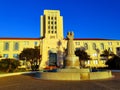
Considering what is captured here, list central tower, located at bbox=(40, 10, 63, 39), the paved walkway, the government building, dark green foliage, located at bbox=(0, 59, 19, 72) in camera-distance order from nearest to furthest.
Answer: the paved walkway → dark green foliage, located at bbox=(0, 59, 19, 72) → the government building → central tower, located at bbox=(40, 10, 63, 39)

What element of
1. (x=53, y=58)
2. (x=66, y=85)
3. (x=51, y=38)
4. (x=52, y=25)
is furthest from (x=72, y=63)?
(x=52, y=25)

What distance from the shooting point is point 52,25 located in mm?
80188

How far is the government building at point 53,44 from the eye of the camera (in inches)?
2968

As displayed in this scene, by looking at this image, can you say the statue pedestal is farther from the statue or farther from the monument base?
the monument base

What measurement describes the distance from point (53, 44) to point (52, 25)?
875 centimetres

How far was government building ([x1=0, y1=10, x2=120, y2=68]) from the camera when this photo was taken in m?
75.4

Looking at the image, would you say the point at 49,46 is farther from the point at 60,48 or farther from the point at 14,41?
the point at 14,41

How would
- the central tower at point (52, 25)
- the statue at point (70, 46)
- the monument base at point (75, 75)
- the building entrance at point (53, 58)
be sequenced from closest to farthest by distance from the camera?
the monument base at point (75, 75) < the statue at point (70, 46) < the building entrance at point (53, 58) < the central tower at point (52, 25)

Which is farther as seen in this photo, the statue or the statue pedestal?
the statue

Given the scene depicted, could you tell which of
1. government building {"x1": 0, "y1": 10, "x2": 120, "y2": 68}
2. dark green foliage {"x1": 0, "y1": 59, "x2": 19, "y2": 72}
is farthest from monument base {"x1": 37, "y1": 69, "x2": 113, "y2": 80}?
government building {"x1": 0, "y1": 10, "x2": 120, "y2": 68}

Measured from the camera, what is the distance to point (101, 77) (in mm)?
19250

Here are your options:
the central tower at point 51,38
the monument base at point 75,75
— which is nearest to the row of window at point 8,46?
the central tower at point 51,38

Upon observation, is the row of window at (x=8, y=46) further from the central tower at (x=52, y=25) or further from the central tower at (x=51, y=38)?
the central tower at (x=52, y=25)

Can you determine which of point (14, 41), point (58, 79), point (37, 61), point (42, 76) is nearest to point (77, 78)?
Result: point (58, 79)
